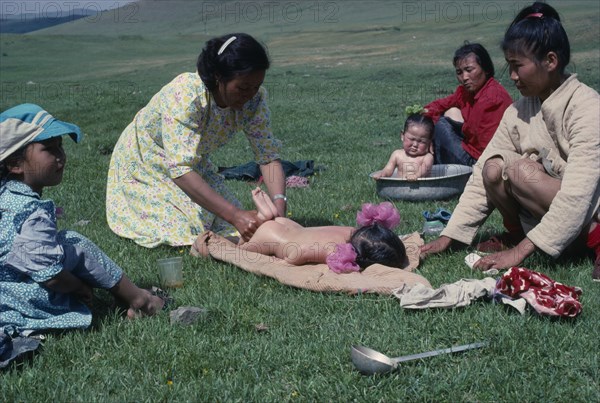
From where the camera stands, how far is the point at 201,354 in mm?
3338

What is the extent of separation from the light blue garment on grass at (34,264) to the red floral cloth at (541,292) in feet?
6.86

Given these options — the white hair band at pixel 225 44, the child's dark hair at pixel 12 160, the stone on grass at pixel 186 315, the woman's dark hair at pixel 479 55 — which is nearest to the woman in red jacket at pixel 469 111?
A: the woman's dark hair at pixel 479 55

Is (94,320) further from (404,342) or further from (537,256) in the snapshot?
(537,256)

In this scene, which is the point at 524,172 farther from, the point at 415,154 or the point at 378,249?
the point at 415,154

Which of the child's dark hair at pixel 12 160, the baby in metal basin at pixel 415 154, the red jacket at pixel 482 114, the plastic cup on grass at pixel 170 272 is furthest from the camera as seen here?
the baby in metal basin at pixel 415 154

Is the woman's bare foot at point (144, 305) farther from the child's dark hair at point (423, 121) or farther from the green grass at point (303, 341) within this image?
the child's dark hair at point (423, 121)

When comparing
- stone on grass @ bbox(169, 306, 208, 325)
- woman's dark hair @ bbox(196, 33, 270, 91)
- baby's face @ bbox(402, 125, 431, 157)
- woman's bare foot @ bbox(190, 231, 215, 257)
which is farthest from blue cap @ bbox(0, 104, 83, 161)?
baby's face @ bbox(402, 125, 431, 157)

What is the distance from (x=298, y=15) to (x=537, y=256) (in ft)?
260

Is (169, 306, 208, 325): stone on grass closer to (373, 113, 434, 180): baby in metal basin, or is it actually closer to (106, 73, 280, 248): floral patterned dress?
(106, 73, 280, 248): floral patterned dress

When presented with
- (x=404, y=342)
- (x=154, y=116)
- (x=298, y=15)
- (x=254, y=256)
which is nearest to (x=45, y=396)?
(x=404, y=342)

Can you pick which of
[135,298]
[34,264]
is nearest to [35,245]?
[34,264]

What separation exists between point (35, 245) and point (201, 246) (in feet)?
5.86

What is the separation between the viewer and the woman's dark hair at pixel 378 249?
452cm

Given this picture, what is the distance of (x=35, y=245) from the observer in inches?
130
